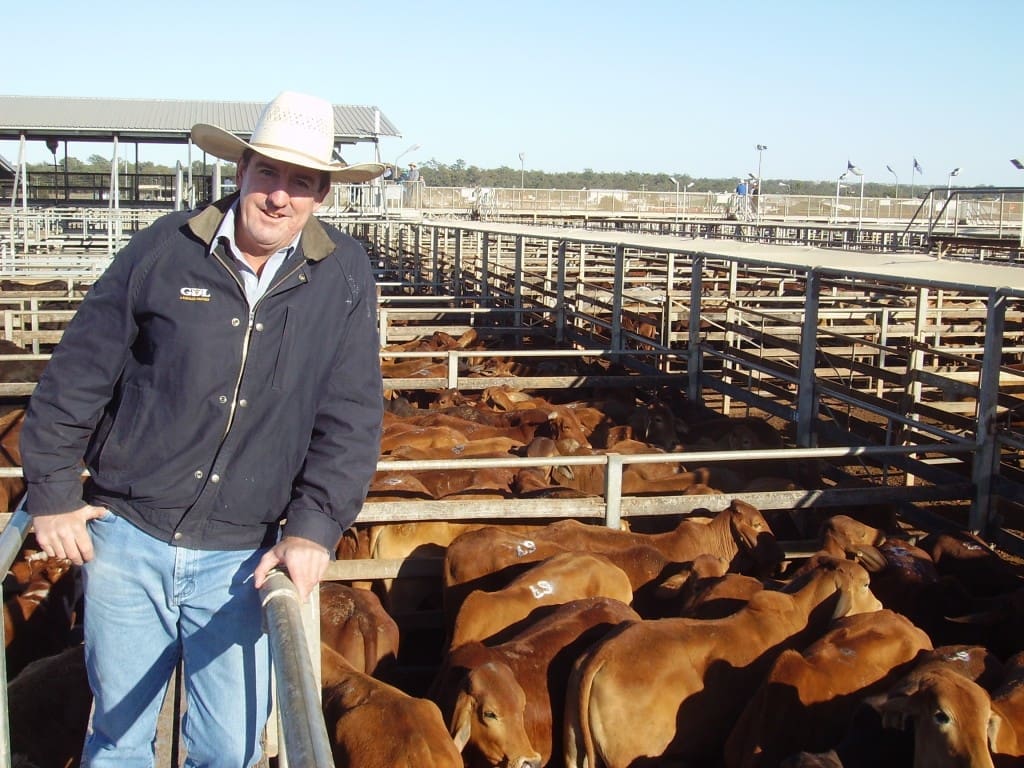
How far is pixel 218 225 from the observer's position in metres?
2.78

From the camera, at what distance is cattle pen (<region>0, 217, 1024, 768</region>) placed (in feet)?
23.3

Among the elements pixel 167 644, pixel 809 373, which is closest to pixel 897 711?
pixel 167 644

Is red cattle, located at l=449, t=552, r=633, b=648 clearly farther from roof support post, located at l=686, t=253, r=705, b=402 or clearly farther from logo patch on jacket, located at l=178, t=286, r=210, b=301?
roof support post, located at l=686, t=253, r=705, b=402

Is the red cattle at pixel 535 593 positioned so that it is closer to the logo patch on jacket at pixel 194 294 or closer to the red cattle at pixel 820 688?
the red cattle at pixel 820 688

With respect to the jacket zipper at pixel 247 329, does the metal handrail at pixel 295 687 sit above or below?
below

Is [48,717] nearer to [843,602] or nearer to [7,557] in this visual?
[7,557]

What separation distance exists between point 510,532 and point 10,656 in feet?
8.77

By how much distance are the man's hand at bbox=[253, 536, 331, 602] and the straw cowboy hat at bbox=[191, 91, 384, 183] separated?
94 cm

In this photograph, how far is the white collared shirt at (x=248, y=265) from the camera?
2.78 meters

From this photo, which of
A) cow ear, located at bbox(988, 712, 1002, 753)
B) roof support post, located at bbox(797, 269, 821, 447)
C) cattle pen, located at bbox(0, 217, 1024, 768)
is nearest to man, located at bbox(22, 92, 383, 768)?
cattle pen, located at bbox(0, 217, 1024, 768)

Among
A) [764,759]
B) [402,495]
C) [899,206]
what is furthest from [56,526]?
[899,206]

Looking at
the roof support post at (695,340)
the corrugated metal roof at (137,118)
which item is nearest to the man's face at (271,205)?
the roof support post at (695,340)

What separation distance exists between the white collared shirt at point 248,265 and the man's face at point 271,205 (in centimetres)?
2

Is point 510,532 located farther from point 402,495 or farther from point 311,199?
point 311,199
